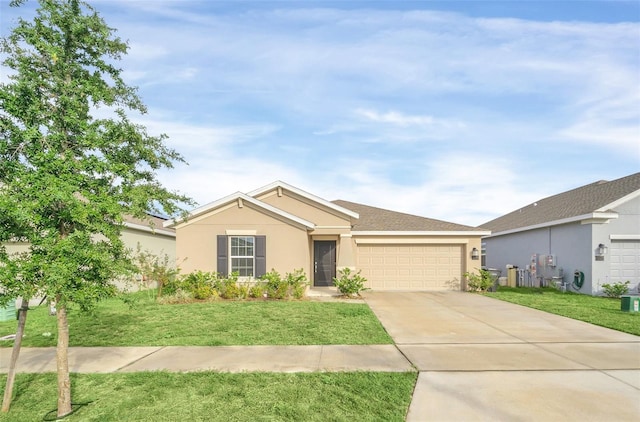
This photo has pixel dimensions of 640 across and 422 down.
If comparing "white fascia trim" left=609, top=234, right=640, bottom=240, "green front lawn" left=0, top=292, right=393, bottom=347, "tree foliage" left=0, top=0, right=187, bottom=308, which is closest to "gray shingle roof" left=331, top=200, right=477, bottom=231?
"white fascia trim" left=609, top=234, right=640, bottom=240

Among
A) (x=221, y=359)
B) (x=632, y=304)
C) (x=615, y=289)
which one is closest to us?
(x=221, y=359)

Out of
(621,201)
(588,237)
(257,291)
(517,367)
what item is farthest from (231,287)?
(621,201)

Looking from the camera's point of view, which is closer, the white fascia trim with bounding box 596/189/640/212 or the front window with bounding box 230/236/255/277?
the front window with bounding box 230/236/255/277

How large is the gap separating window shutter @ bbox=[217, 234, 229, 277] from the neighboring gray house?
49.8ft

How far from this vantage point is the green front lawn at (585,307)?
1032cm

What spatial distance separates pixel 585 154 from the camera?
17062 millimetres

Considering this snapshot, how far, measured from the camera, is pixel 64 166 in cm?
469

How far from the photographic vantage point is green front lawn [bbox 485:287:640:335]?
10320 millimetres

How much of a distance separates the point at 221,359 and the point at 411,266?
13.9 m

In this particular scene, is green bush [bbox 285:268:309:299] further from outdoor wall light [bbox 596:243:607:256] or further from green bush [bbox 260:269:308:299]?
outdoor wall light [bbox 596:243:607:256]

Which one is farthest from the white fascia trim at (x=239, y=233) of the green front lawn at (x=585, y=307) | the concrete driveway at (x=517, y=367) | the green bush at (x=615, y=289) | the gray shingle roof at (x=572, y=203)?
the green bush at (x=615, y=289)

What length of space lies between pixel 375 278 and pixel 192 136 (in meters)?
10.6

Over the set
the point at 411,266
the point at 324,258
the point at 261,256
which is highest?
the point at 261,256

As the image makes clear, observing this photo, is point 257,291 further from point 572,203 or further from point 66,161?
Answer: point 572,203
